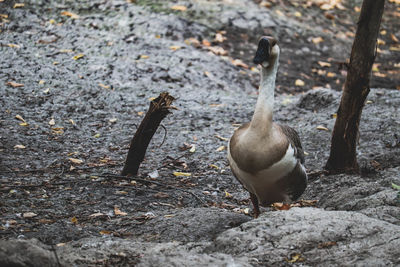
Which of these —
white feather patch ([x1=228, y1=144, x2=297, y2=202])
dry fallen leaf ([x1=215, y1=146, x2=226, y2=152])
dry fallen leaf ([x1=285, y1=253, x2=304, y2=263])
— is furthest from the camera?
dry fallen leaf ([x1=215, y1=146, x2=226, y2=152])

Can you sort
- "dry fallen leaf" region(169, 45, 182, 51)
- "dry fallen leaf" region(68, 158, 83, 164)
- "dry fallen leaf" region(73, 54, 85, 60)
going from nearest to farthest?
"dry fallen leaf" region(68, 158, 83, 164) < "dry fallen leaf" region(73, 54, 85, 60) < "dry fallen leaf" region(169, 45, 182, 51)

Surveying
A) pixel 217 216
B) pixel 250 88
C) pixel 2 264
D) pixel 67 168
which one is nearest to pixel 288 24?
pixel 250 88

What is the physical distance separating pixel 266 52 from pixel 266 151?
817mm

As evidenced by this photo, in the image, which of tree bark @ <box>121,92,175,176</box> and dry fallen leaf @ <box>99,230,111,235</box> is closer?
dry fallen leaf @ <box>99,230,111,235</box>

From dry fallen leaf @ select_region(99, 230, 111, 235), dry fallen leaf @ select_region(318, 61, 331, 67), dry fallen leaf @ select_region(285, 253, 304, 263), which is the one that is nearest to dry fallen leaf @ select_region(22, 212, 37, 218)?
dry fallen leaf @ select_region(99, 230, 111, 235)

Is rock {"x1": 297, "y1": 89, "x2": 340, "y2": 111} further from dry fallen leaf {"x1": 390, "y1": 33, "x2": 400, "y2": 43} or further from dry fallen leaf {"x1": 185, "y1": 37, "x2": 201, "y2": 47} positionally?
dry fallen leaf {"x1": 390, "y1": 33, "x2": 400, "y2": 43}

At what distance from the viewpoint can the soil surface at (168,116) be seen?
425 cm

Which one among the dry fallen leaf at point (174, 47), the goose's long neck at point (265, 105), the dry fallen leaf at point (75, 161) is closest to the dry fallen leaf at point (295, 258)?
the goose's long neck at point (265, 105)

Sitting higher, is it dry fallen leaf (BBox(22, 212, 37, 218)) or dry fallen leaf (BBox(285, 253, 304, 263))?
A: dry fallen leaf (BBox(285, 253, 304, 263))

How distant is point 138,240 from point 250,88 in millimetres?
5509

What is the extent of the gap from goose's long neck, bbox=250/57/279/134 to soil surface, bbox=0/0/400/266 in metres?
0.70

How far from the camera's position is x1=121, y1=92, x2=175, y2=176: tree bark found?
17.1 feet

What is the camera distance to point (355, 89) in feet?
17.3

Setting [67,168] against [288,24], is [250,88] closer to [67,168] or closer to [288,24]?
[288,24]
